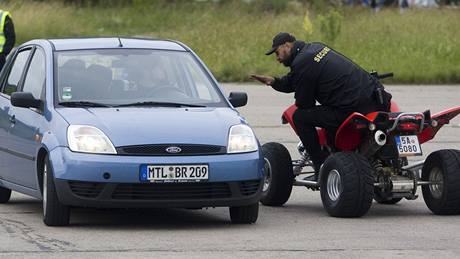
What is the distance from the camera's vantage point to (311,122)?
10742mm

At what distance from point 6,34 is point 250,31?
596 inches

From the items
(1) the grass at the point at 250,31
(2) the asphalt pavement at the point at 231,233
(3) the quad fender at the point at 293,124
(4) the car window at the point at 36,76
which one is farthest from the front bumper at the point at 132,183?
(1) the grass at the point at 250,31

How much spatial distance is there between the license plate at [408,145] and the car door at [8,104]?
3.03 metres

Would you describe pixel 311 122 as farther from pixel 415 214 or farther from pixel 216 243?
pixel 216 243

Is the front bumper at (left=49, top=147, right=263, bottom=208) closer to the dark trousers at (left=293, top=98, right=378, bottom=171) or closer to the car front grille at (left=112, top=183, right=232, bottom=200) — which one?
the car front grille at (left=112, top=183, right=232, bottom=200)

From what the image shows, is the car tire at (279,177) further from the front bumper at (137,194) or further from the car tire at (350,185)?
the front bumper at (137,194)

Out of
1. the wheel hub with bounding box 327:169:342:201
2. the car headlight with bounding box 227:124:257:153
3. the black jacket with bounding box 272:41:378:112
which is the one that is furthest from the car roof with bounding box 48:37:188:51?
the wheel hub with bounding box 327:169:342:201

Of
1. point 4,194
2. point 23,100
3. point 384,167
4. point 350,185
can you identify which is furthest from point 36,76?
point 384,167

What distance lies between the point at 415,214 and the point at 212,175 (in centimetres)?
220

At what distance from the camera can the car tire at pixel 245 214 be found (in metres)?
9.81

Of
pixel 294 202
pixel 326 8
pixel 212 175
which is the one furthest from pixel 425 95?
pixel 326 8

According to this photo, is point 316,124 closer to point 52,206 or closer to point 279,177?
point 279,177

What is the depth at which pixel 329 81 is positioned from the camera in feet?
35.1

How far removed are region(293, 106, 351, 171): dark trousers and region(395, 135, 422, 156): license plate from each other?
533 millimetres
